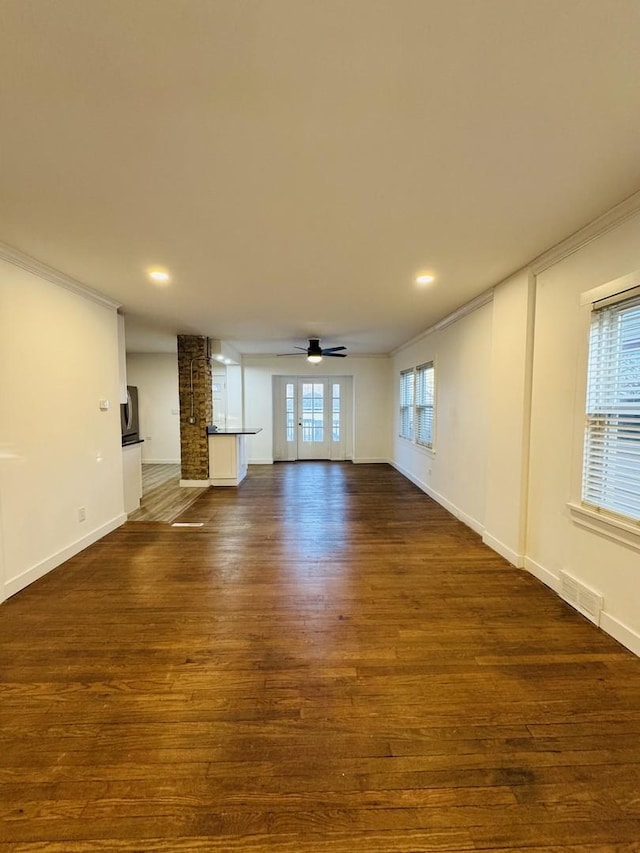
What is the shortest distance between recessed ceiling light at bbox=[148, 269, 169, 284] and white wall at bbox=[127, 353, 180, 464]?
513 cm

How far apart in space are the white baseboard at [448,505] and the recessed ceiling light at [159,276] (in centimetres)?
402

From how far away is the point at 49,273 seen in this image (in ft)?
10.0

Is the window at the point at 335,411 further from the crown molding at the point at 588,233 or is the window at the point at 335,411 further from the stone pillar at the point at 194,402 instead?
the crown molding at the point at 588,233

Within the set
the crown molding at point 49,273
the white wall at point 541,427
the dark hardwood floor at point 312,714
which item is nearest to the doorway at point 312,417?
the white wall at point 541,427

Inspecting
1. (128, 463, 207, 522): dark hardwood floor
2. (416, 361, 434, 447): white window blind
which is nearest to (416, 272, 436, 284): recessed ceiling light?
(416, 361, 434, 447): white window blind

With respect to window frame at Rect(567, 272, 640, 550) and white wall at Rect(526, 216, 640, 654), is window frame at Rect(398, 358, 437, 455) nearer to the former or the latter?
white wall at Rect(526, 216, 640, 654)

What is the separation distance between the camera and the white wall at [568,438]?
2.15 metres

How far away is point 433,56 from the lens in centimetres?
121

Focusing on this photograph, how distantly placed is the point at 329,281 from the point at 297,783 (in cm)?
343

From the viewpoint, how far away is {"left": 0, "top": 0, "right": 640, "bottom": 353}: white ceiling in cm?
112

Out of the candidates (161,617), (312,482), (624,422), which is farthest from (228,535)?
(624,422)

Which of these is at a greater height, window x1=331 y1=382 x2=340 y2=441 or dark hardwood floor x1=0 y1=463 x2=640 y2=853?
window x1=331 y1=382 x2=340 y2=441

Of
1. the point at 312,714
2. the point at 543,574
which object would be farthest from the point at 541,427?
the point at 312,714

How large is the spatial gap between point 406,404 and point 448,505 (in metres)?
2.72
